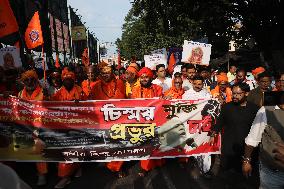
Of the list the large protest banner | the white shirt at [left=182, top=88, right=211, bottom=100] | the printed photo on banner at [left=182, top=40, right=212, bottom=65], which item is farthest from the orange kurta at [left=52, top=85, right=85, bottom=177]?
the printed photo on banner at [left=182, top=40, right=212, bottom=65]

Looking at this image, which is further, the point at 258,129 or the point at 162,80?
the point at 162,80

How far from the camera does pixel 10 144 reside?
6.10 m

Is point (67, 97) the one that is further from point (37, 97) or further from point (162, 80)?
point (162, 80)

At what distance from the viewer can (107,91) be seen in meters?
6.73

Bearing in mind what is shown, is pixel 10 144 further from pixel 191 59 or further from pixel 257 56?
pixel 257 56

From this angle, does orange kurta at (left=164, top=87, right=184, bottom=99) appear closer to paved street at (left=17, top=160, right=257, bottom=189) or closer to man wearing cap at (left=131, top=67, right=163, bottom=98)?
man wearing cap at (left=131, top=67, right=163, bottom=98)

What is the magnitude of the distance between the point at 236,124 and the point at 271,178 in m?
1.60

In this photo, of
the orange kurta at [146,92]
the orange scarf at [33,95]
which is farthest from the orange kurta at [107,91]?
the orange scarf at [33,95]

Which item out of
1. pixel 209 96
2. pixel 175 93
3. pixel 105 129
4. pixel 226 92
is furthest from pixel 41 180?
pixel 226 92

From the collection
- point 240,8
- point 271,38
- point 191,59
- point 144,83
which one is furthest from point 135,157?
point 240,8

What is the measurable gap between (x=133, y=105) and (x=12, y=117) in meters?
1.87

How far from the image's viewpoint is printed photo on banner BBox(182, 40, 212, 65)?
11.1 m

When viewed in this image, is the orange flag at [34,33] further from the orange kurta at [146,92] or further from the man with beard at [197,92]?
the man with beard at [197,92]

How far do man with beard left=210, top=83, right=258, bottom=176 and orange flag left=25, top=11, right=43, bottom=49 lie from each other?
5.04 metres
